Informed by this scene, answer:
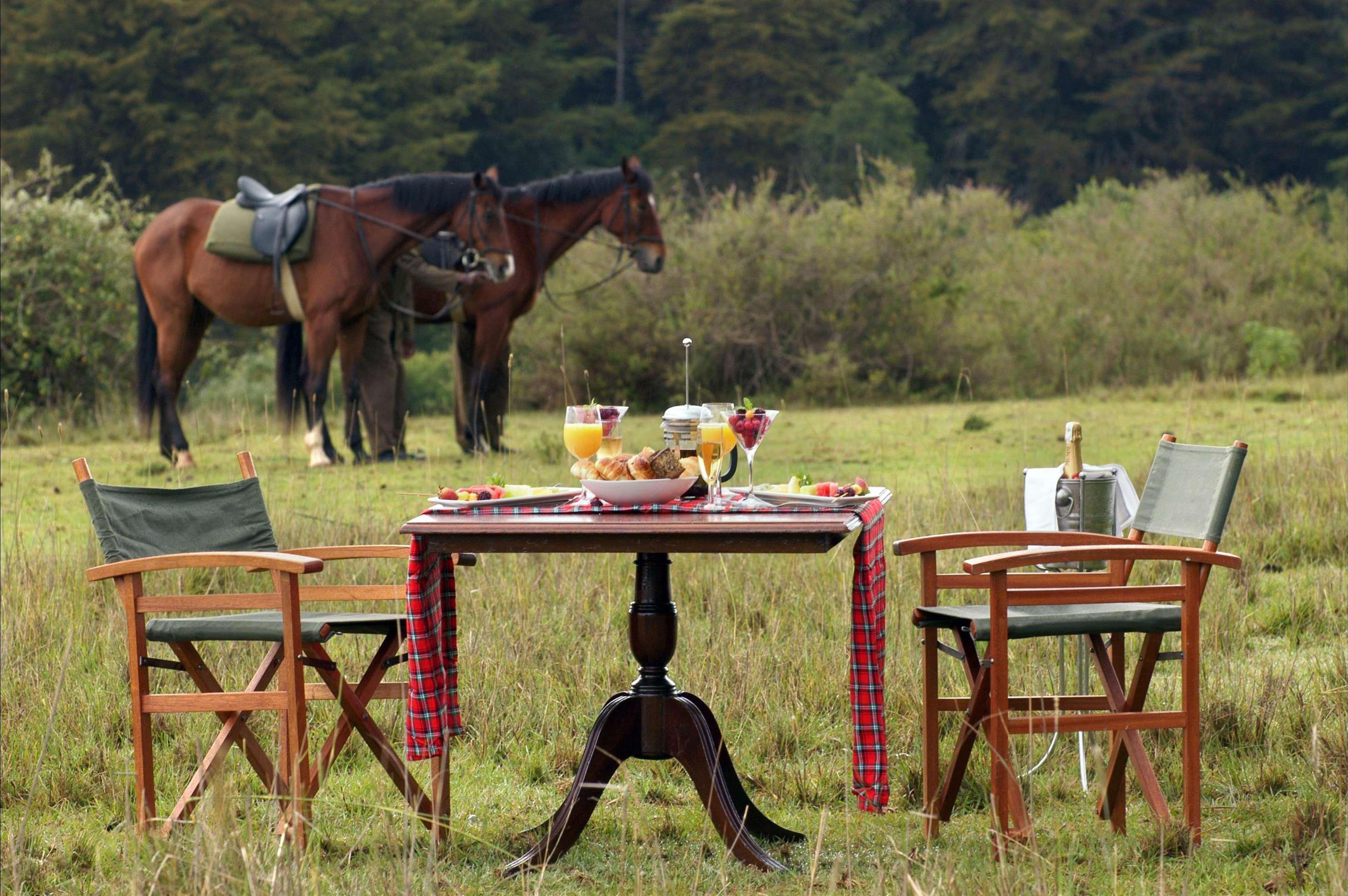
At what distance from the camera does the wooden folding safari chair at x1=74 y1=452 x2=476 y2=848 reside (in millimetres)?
3629

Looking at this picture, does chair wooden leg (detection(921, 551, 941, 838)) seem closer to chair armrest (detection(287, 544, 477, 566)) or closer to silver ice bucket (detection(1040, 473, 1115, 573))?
silver ice bucket (detection(1040, 473, 1115, 573))

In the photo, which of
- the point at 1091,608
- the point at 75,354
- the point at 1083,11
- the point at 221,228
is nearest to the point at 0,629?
the point at 1091,608

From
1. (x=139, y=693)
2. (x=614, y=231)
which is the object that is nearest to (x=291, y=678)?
(x=139, y=693)

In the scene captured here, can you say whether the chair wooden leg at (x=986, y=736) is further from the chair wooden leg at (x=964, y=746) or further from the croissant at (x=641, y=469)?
the croissant at (x=641, y=469)

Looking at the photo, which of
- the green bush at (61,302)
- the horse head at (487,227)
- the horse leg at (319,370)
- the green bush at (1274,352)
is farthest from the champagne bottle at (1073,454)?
the green bush at (1274,352)

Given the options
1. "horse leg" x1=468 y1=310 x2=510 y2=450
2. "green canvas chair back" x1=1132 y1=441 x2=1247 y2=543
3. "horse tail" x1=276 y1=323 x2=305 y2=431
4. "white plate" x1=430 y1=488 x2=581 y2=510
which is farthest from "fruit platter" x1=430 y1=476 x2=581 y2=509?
"horse tail" x1=276 y1=323 x2=305 y2=431

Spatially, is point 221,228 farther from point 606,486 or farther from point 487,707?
point 606,486

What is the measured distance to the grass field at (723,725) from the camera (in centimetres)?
337

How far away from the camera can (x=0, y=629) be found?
5293mm

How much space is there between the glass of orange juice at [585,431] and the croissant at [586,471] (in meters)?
0.03

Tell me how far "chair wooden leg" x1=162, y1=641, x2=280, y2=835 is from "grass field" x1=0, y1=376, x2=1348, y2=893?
6cm

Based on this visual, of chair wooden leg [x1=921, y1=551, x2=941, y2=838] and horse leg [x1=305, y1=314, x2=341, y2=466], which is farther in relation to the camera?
horse leg [x1=305, y1=314, x2=341, y2=466]

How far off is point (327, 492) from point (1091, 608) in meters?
5.82

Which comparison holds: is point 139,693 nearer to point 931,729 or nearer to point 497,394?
point 931,729
